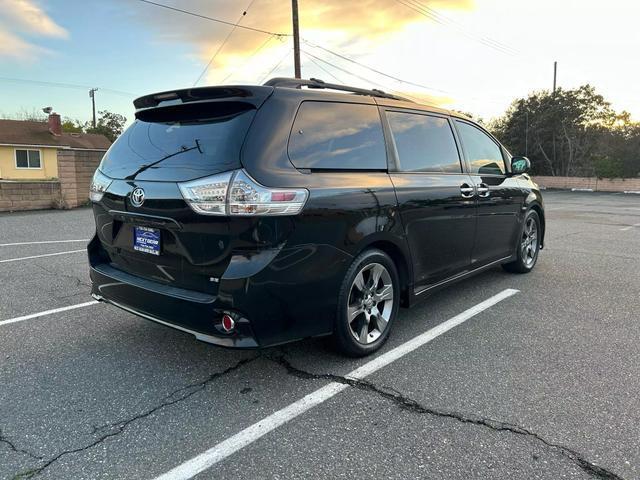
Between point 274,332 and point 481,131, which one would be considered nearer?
point 274,332

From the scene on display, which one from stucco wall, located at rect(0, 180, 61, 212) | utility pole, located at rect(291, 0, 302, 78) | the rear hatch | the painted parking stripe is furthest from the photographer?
utility pole, located at rect(291, 0, 302, 78)

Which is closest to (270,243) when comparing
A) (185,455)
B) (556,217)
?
(185,455)

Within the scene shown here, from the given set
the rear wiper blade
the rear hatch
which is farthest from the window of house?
the rear wiper blade

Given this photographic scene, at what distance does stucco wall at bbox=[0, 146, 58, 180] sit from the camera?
A: 32.9 m

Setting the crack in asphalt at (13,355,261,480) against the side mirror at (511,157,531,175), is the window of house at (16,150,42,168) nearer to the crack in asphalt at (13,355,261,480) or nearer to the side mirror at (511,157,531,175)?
the side mirror at (511,157,531,175)

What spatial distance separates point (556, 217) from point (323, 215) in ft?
40.4

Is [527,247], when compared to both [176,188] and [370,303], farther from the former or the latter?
[176,188]

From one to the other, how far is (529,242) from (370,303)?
332 centimetres

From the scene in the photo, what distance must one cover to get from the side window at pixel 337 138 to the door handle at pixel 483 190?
1.39 metres

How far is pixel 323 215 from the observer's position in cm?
291

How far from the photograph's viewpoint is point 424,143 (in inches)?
159

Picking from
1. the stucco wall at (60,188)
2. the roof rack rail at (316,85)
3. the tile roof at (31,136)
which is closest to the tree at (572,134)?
the stucco wall at (60,188)

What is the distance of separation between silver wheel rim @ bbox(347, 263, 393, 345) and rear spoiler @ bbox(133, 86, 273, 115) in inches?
51.4

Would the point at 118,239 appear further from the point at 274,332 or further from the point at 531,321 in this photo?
the point at 531,321
